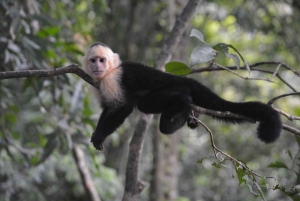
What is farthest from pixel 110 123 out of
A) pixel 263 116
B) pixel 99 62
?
pixel 263 116

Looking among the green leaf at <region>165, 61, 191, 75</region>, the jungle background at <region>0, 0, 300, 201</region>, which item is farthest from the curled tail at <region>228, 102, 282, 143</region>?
the jungle background at <region>0, 0, 300, 201</region>

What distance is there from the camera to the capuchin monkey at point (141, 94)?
2.91m

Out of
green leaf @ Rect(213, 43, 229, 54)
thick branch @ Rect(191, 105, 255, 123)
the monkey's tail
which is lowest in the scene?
the monkey's tail

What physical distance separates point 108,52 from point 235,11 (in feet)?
16.4

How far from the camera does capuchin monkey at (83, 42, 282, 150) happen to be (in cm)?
291

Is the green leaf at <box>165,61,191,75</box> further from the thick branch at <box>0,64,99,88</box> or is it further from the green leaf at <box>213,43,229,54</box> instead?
the thick branch at <box>0,64,99,88</box>

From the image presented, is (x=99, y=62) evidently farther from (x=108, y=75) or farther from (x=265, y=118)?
(x=265, y=118)

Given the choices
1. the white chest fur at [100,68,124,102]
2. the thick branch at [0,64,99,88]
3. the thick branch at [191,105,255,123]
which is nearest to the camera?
the thick branch at [0,64,99,88]

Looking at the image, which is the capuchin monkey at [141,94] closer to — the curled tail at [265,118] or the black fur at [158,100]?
the black fur at [158,100]

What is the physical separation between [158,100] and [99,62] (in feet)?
1.99

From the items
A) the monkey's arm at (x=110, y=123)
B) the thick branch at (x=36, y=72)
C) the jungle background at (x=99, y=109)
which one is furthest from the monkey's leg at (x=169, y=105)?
the jungle background at (x=99, y=109)

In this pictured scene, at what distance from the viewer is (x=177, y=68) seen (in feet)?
9.31

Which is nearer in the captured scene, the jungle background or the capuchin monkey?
the capuchin monkey

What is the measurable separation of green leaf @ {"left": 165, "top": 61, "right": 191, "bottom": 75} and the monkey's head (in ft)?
1.97
